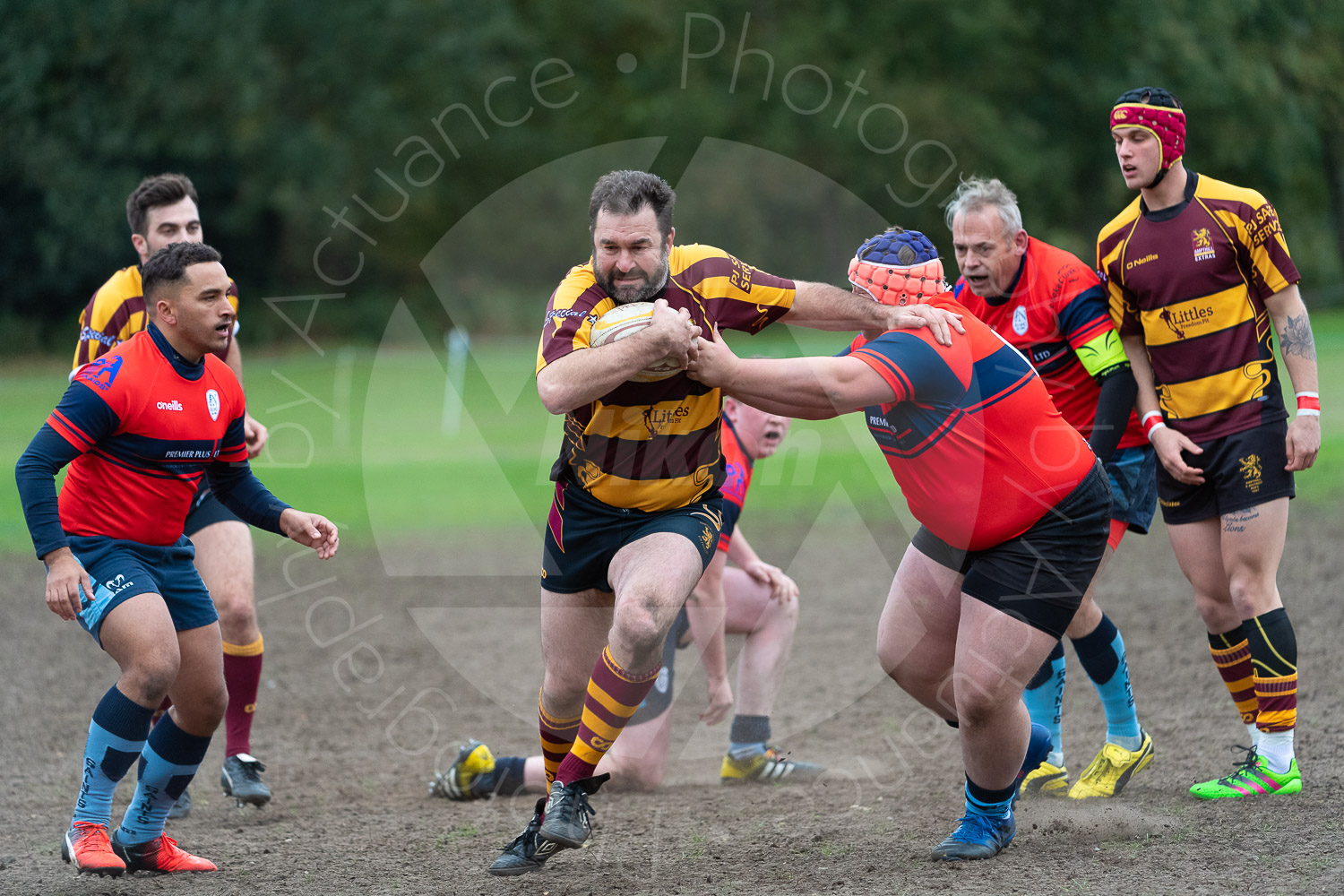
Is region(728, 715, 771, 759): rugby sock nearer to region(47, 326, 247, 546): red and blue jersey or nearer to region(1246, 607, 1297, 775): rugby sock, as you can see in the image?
region(1246, 607, 1297, 775): rugby sock

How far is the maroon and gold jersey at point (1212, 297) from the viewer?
202 inches

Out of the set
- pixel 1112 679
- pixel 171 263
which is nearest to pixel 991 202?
pixel 1112 679

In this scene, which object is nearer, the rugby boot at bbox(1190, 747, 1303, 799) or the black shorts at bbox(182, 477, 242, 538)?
the rugby boot at bbox(1190, 747, 1303, 799)

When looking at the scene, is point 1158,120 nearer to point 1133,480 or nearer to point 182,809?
point 1133,480

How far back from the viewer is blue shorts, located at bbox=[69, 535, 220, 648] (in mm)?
4348

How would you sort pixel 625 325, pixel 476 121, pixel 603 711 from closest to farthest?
pixel 625 325 → pixel 603 711 → pixel 476 121

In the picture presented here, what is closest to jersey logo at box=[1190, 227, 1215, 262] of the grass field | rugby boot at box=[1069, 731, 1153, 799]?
rugby boot at box=[1069, 731, 1153, 799]

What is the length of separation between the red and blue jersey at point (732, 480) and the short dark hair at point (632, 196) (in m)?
1.38

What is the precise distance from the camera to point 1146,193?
530 centimetres

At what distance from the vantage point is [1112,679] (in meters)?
5.39

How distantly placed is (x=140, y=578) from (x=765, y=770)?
3.03m

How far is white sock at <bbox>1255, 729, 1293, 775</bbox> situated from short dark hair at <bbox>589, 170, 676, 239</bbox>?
322 centimetres

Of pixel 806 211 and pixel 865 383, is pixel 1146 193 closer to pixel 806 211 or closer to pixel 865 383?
pixel 865 383

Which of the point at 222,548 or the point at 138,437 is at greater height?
the point at 138,437
